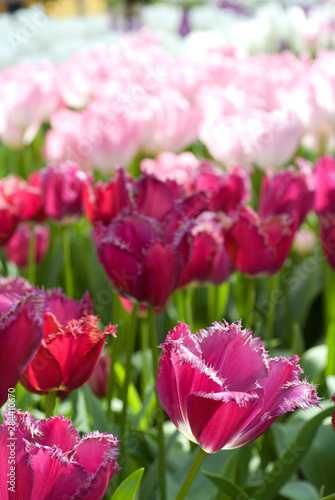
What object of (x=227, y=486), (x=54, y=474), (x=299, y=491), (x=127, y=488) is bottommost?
(x=299, y=491)

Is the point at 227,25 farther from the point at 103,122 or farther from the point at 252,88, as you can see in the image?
the point at 103,122

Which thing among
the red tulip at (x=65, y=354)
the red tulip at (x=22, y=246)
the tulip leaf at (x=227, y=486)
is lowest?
the red tulip at (x=22, y=246)

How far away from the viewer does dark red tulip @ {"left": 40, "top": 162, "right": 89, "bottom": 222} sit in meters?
1.03

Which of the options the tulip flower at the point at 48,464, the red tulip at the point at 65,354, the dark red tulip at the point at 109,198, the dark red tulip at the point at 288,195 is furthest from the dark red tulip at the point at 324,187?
the tulip flower at the point at 48,464

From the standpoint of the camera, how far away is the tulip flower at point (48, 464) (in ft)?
1.22

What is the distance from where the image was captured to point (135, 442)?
2.96 feet

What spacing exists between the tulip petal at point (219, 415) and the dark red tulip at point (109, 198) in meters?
0.36

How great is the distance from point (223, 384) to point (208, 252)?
47cm

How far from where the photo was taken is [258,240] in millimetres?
863

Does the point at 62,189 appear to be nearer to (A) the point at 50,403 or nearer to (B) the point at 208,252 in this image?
(B) the point at 208,252

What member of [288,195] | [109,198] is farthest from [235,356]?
[288,195]

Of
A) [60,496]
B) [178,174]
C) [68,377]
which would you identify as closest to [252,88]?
[178,174]

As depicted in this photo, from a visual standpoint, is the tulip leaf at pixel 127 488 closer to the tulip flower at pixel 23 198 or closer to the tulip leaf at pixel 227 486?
the tulip leaf at pixel 227 486

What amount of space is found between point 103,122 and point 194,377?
0.98 metres
